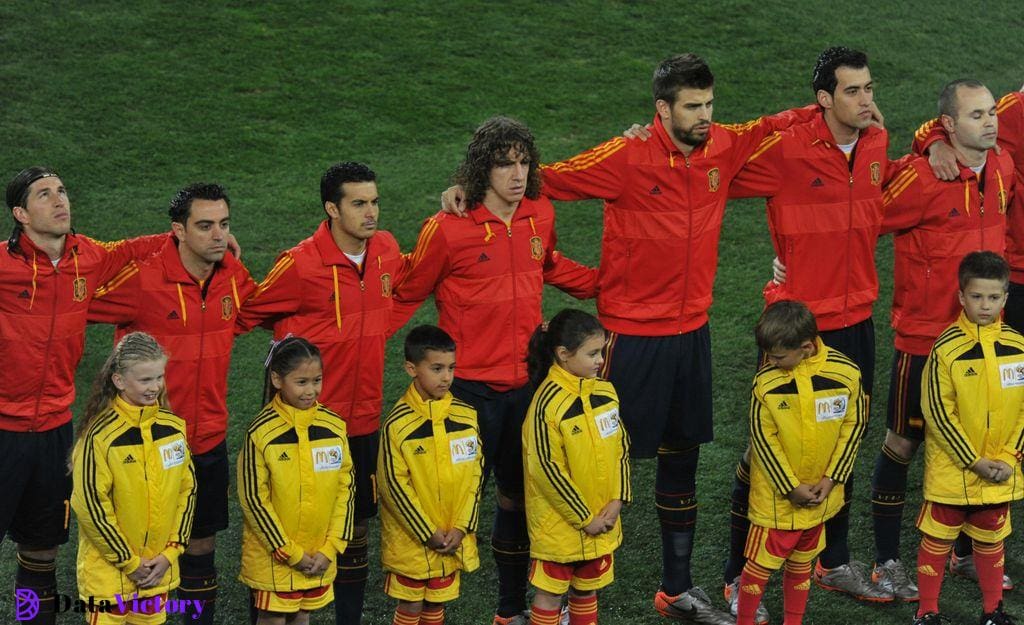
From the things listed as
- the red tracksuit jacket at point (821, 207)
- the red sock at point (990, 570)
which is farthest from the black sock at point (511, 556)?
the red sock at point (990, 570)

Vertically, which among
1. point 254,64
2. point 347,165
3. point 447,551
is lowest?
point 447,551

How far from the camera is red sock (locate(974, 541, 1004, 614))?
5859 mm

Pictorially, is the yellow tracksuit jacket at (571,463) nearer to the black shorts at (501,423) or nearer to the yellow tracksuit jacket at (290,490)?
the black shorts at (501,423)

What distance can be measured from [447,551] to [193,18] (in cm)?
782

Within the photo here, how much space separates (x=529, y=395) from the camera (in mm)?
5836

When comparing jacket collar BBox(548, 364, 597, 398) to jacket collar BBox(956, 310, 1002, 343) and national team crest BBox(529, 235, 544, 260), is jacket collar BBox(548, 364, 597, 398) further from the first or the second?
jacket collar BBox(956, 310, 1002, 343)

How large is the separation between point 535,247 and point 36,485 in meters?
2.10

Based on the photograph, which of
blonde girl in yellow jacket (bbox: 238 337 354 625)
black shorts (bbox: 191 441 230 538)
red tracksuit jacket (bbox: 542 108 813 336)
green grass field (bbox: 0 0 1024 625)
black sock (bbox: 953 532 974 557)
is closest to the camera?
blonde girl in yellow jacket (bbox: 238 337 354 625)

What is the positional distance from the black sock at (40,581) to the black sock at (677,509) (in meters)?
2.44

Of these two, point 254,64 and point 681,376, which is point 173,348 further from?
point 254,64

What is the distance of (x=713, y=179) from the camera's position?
5906 mm

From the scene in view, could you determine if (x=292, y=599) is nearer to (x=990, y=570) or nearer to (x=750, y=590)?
(x=750, y=590)

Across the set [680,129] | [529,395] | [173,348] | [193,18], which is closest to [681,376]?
[529,395]

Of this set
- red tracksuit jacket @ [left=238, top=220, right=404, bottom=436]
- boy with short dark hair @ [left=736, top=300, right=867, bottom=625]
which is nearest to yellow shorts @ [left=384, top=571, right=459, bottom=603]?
red tracksuit jacket @ [left=238, top=220, right=404, bottom=436]
